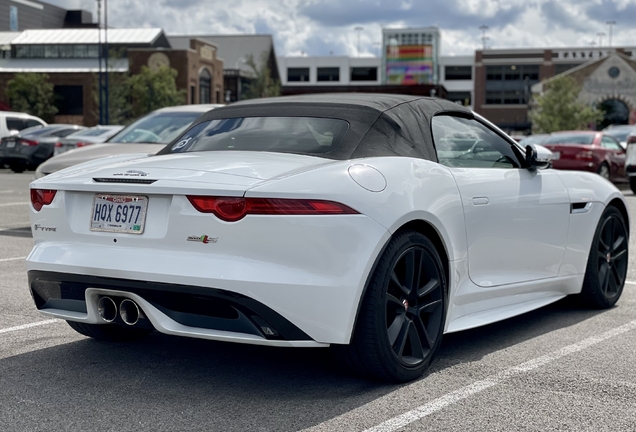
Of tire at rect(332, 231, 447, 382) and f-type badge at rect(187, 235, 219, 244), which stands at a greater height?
f-type badge at rect(187, 235, 219, 244)

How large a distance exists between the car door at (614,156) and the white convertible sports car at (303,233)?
16825mm

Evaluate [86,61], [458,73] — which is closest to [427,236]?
[86,61]

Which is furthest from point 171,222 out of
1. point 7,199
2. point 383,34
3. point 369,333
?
point 383,34

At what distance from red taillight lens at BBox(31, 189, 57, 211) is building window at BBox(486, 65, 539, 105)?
4661 inches

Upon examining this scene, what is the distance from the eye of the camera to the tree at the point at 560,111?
231 feet

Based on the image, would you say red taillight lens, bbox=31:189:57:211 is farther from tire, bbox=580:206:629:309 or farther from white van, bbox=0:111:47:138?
white van, bbox=0:111:47:138

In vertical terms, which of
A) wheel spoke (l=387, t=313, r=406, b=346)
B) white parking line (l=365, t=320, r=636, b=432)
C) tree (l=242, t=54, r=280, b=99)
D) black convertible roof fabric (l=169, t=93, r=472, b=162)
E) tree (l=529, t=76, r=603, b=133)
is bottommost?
white parking line (l=365, t=320, r=636, b=432)

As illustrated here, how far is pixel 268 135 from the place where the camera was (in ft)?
16.3

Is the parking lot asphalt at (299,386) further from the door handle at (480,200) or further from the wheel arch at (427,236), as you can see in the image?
the door handle at (480,200)

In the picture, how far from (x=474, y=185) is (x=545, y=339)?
3.89ft

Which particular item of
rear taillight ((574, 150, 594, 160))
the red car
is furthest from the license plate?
rear taillight ((574, 150, 594, 160))

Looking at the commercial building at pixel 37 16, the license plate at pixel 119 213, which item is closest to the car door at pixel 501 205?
the license plate at pixel 119 213

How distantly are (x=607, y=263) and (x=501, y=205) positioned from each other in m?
1.71

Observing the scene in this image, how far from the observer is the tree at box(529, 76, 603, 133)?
70.4 metres
